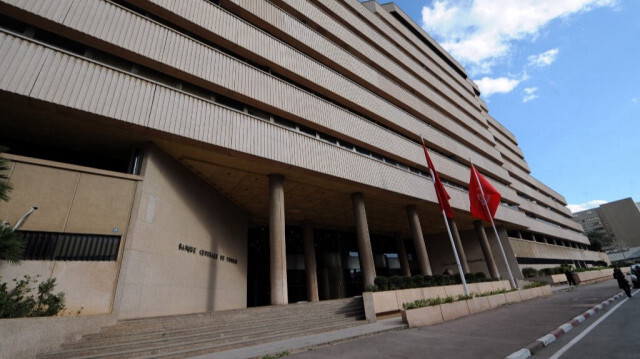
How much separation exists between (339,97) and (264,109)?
21.4 ft

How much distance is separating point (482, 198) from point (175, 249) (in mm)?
17169

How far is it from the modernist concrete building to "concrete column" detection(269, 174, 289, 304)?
0.24 feet

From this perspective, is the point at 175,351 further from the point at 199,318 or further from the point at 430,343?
the point at 430,343

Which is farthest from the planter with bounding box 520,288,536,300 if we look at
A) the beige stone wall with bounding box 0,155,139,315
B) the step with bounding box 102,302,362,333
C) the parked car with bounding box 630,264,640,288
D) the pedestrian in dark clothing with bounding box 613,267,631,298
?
the beige stone wall with bounding box 0,155,139,315

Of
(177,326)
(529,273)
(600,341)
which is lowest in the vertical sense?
(600,341)

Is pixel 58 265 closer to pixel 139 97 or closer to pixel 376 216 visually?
pixel 139 97

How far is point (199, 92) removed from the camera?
1400 cm

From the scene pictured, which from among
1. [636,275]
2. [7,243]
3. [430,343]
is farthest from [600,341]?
[636,275]

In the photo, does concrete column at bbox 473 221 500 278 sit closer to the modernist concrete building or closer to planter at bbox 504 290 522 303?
the modernist concrete building

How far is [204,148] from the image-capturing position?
42.6 ft

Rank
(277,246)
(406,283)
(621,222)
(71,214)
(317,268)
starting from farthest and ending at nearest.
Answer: (621,222) → (317,268) → (406,283) → (277,246) → (71,214)

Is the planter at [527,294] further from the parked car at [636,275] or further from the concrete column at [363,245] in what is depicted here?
the concrete column at [363,245]

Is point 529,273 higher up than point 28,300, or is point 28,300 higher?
point 529,273

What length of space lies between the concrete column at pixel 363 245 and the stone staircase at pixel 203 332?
546 cm
